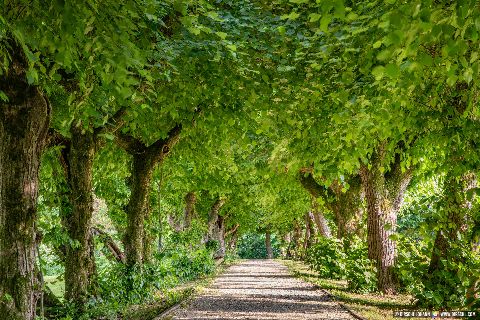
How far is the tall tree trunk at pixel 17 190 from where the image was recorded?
694 cm

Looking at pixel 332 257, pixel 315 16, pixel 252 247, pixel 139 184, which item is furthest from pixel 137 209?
pixel 252 247

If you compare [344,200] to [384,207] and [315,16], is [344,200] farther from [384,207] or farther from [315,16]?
[315,16]

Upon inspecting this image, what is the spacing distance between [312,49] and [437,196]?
12.3 ft

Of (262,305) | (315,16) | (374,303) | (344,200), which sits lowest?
(262,305)

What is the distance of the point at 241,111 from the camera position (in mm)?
11516

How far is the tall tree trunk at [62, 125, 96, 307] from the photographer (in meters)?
11.8

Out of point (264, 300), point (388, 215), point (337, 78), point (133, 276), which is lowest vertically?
point (264, 300)

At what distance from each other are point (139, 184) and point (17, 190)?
8.92m

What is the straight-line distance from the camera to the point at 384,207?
15.9 m

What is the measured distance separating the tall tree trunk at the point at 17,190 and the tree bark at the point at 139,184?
8662 millimetres

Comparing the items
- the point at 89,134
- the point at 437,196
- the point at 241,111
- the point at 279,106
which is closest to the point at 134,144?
the point at 89,134

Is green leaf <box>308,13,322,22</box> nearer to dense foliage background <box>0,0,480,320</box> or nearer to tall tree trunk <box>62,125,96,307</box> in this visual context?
dense foliage background <box>0,0,480,320</box>

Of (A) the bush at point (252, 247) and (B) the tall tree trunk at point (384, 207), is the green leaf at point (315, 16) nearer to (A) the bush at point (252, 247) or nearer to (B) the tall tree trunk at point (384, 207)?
(B) the tall tree trunk at point (384, 207)

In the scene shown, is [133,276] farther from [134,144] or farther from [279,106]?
[279,106]
